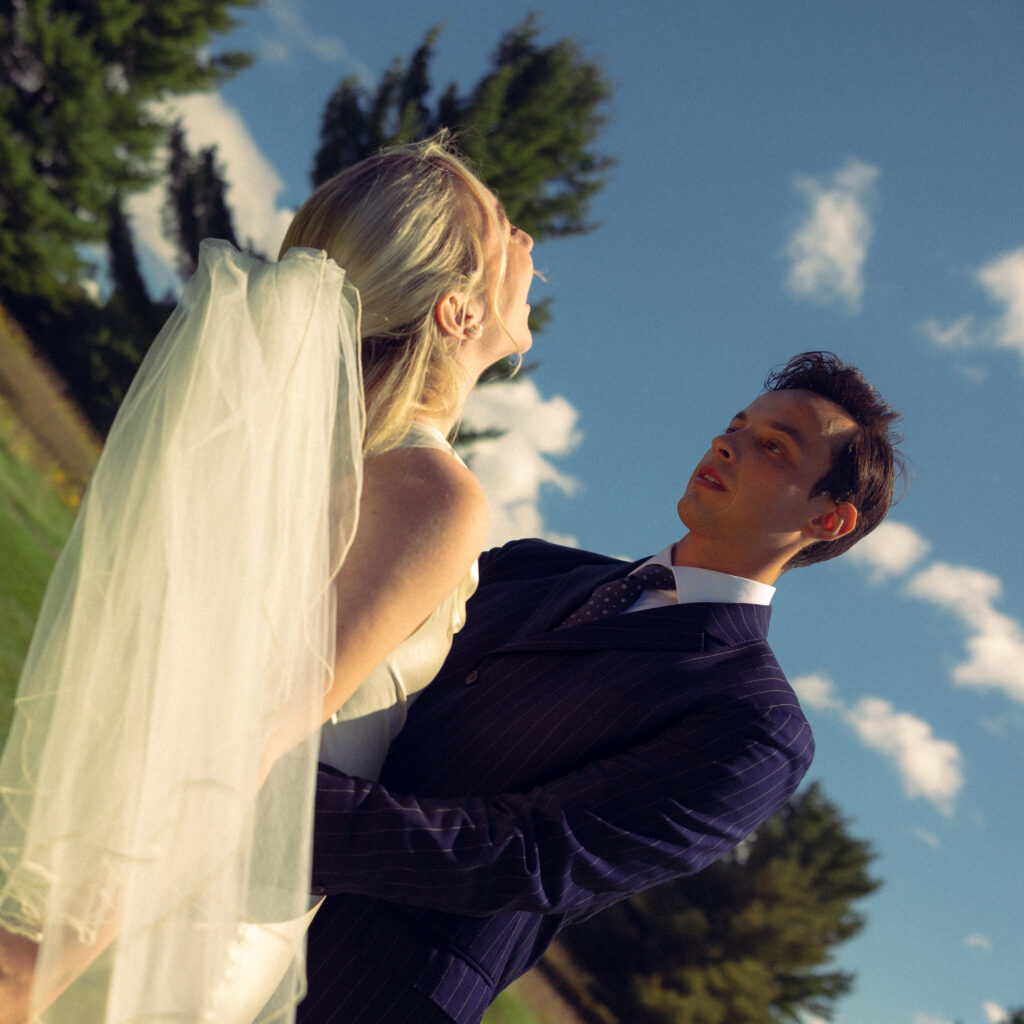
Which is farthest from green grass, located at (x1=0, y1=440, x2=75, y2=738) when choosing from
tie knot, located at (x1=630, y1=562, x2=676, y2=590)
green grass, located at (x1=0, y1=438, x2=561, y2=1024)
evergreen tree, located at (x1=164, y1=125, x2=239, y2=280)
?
tie knot, located at (x1=630, y1=562, x2=676, y2=590)

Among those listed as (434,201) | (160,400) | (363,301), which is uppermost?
(434,201)

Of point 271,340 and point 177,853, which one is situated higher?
point 271,340

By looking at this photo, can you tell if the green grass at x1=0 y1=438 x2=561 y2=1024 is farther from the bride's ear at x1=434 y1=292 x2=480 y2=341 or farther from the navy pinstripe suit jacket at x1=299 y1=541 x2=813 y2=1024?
the bride's ear at x1=434 y1=292 x2=480 y2=341

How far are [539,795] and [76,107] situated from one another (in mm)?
19030

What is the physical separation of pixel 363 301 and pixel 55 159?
1889 centimetres

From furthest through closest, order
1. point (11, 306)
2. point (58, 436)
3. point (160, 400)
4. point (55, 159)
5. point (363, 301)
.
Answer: point (55, 159)
point (11, 306)
point (58, 436)
point (363, 301)
point (160, 400)

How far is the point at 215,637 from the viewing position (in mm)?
1935

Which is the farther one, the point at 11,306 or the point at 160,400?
the point at 11,306

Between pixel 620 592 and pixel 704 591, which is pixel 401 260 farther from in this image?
pixel 704 591

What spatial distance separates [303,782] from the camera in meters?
1.95

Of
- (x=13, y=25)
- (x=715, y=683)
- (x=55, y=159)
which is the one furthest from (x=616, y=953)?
(x=13, y=25)

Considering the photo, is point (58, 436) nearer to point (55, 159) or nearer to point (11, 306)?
point (11, 306)

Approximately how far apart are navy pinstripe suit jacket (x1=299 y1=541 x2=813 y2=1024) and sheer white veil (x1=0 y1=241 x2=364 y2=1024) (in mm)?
306

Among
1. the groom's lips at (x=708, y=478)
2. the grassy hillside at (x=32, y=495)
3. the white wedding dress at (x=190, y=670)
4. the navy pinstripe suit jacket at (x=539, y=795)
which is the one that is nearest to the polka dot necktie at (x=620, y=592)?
the navy pinstripe suit jacket at (x=539, y=795)
